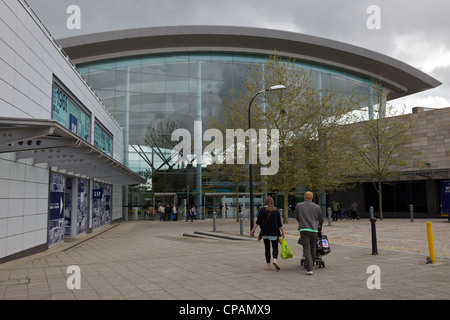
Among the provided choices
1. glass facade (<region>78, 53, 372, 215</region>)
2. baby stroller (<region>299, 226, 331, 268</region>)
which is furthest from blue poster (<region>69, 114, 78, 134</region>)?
glass facade (<region>78, 53, 372, 215</region>)

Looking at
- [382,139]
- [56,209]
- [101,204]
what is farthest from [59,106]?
[382,139]

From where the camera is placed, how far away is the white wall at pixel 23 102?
32.5 feet

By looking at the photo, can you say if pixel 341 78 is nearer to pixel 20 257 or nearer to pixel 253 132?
pixel 253 132

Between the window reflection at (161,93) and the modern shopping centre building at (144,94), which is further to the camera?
the window reflection at (161,93)

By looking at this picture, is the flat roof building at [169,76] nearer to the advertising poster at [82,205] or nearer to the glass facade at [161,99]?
the glass facade at [161,99]

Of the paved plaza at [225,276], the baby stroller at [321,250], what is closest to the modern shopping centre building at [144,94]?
the paved plaza at [225,276]

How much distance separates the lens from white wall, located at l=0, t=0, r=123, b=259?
991cm

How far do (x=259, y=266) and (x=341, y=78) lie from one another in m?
36.2

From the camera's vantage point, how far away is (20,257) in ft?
36.2

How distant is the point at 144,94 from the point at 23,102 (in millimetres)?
24406

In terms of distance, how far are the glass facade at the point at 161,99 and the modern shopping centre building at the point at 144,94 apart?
0.09m

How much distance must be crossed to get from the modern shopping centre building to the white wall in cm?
11

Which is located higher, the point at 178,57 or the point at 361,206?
the point at 178,57
